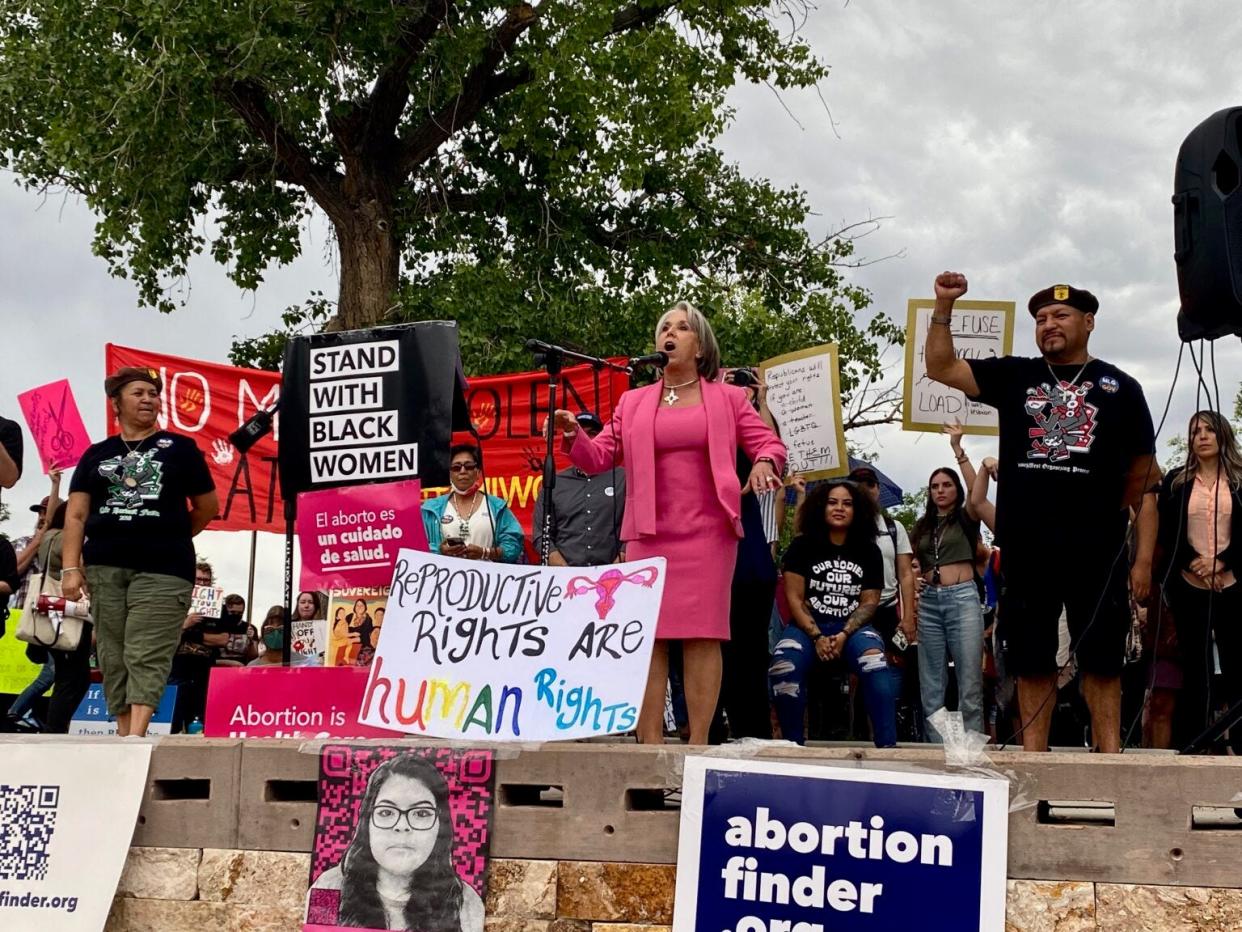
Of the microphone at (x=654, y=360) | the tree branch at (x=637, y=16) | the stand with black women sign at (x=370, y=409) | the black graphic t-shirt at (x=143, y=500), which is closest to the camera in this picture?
the microphone at (x=654, y=360)

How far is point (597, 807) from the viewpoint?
462 cm

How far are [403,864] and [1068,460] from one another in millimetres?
2765

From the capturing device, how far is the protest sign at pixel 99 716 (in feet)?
34.6

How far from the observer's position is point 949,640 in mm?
7168

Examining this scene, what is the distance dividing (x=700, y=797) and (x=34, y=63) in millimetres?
12260

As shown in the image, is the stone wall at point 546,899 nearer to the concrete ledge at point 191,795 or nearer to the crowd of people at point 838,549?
the concrete ledge at point 191,795

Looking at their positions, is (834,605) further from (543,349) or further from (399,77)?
(399,77)

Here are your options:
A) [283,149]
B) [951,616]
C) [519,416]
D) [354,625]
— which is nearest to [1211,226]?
[951,616]

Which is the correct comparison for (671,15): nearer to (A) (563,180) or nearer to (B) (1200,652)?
(A) (563,180)

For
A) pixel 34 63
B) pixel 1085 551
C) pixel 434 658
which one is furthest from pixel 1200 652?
pixel 34 63

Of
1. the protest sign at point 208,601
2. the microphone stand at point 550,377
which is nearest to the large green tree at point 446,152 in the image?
the protest sign at point 208,601

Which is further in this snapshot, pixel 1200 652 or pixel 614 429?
pixel 1200 652

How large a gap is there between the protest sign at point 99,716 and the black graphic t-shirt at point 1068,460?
732 cm

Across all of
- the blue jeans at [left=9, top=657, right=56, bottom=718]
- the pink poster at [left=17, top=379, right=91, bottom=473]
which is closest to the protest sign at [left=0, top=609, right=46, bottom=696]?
the blue jeans at [left=9, top=657, right=56, bottom=718]
